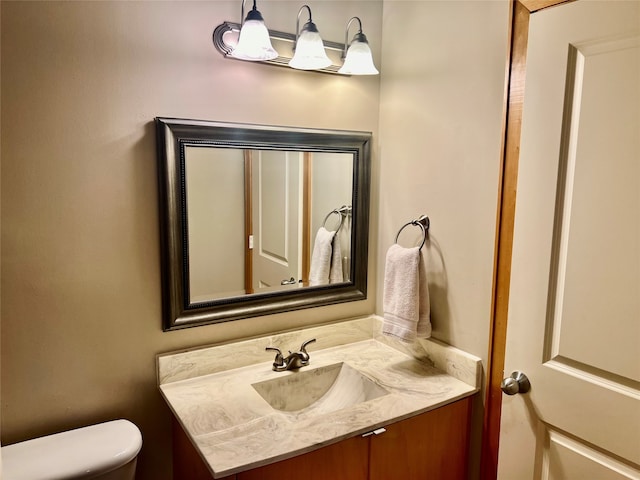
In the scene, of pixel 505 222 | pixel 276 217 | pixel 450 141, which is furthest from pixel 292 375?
pixel 450 141

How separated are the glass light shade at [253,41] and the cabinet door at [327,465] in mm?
1232

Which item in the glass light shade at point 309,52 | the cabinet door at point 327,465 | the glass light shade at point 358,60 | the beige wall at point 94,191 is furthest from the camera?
the glass light shade at point 358,60

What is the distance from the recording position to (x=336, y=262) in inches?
75.7

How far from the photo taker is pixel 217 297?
1652 mm

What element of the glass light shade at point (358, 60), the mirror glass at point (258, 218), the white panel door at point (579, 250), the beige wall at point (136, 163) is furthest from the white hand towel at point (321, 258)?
the white panel door at point (579, 250)

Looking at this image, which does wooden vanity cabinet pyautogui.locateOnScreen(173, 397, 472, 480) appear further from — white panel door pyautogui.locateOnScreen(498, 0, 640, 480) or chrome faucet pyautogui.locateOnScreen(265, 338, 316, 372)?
chrome faucet pyautogui.locateOnScreen(265, 338, 316, 372)

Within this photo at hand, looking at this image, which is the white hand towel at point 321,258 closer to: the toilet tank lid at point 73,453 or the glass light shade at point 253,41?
the glass light shade at point 253,41

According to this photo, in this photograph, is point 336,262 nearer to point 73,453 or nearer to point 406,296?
point 406,296

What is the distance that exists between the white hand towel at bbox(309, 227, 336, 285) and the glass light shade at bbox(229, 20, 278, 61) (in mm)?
719

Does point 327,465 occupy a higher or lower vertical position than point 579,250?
lower

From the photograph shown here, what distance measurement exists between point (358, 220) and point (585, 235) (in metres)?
0.94

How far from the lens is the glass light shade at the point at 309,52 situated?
1.56 m

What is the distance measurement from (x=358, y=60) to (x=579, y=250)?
1.00m

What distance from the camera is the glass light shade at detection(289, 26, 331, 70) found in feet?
5.11
